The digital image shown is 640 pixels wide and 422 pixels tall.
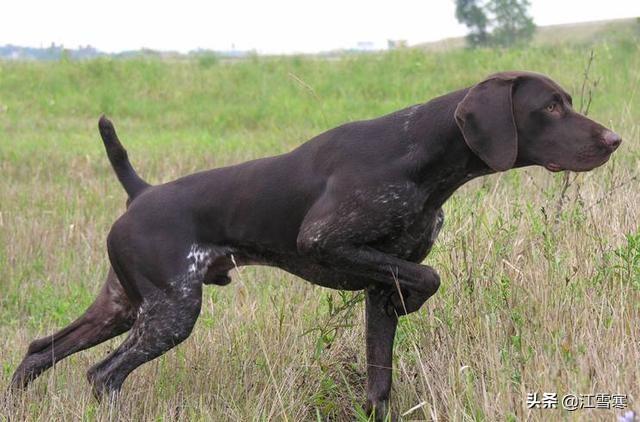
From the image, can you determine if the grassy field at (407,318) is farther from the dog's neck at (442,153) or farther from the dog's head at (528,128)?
the dog's neck at (442,153)

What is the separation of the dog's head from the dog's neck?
0.18m

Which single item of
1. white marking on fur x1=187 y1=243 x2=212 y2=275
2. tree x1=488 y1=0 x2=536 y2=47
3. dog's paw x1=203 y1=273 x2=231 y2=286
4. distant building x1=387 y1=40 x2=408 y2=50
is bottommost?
tree x1=488 y1=0 x2=536 y2=47

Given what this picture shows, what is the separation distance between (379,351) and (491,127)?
1.25 m

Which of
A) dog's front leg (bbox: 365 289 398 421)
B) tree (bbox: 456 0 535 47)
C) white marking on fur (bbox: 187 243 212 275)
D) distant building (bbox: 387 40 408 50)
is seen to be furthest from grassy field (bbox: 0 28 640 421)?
tree (bbox: 456 0 535 47)

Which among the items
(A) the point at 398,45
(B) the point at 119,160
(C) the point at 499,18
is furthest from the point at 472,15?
(B) the point at 119,160

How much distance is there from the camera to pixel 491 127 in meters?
4.15

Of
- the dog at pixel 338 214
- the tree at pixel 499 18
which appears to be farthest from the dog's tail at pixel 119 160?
the tree at pixel 499 18

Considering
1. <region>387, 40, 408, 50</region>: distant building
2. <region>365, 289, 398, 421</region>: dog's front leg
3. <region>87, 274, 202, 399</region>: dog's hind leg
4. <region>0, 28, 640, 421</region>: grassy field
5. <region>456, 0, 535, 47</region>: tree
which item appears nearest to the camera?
<region>0, 28, 640, 421</region>: grassy field

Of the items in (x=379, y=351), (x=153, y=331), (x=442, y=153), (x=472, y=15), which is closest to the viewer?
(x=442, y=153)

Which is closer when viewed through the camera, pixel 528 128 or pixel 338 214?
pixel 528 128

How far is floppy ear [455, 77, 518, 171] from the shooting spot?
163 inches

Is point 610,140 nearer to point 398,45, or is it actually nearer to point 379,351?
point 379,351

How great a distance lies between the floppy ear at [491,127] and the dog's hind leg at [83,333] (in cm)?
203

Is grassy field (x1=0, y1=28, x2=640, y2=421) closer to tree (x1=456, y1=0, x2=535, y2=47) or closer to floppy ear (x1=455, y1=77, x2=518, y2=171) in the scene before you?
floppy ear (x1=455, y1=77, x2=518, y2=171)
